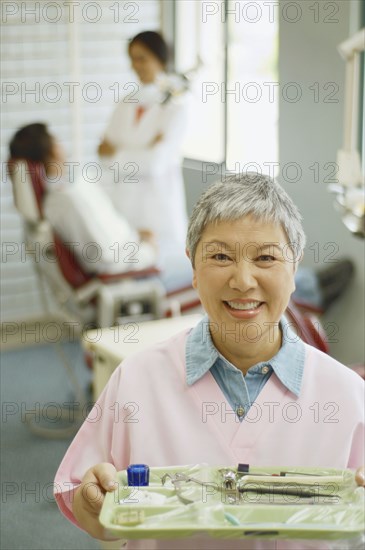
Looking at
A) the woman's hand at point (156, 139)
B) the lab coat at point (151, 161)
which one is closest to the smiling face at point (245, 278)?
the lab coat at point (151, 161)

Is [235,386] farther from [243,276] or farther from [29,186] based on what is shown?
[29,186]

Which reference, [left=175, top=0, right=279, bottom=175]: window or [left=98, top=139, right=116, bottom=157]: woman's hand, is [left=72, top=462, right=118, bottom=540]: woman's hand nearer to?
[left=175, top=0, right=279, bottom=175]: window

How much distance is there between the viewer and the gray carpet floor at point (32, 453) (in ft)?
9.64

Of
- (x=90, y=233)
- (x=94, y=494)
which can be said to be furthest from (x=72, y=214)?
(x=94, y=494)

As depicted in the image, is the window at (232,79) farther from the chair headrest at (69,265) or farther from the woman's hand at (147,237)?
the chair headrest at (69,265)

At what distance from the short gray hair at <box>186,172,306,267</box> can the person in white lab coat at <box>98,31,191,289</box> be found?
2786 millimetres

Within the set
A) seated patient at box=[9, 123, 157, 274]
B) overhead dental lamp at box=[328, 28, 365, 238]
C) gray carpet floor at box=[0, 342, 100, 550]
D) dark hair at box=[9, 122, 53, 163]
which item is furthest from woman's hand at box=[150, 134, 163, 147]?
overhead dental lamp at box=[328, 28, 365, 238]

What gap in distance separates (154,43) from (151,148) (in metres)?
0.54

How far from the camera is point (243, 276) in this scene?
135 centimetres

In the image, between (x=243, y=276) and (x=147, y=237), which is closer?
(x=243, y=276)

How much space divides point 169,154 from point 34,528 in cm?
215

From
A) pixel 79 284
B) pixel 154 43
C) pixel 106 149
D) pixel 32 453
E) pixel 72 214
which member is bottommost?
pixel 32 453

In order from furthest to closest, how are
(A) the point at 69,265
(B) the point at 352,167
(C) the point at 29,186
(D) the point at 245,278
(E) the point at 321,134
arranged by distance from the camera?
(E) the point at 321,134
(C) the point at 29,186
(A) the point at 69,265
(B) the point at 352,167
(D) the point at 245,278

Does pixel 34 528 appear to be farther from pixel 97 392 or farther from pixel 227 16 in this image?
pixel 227 16
